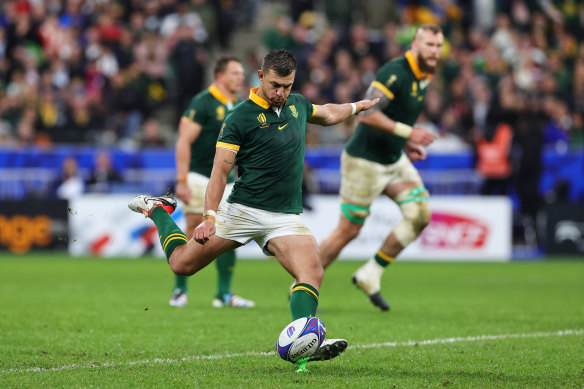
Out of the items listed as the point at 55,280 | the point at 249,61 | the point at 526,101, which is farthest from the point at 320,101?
the point at 55,280

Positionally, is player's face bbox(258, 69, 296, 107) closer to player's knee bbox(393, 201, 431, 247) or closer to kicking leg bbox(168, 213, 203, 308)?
player's knee bbox(393, 201, 431, 247)

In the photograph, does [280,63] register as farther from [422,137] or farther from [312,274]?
[422,137]

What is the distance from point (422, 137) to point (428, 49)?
1515 millimetres

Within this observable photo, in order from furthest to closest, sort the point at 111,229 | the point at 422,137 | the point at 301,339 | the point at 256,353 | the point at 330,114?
1. the point at 111,229
2. the point at 422,137
3. the point at 256,353
4. the point at 330,114
5. the point at 301,339

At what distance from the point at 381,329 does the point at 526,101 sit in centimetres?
1395

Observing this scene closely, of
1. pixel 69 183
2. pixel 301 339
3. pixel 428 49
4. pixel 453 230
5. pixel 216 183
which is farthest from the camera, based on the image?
pixel 69 183

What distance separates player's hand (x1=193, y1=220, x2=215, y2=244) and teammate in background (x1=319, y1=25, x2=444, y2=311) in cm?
411

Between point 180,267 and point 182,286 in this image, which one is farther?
point 182,286

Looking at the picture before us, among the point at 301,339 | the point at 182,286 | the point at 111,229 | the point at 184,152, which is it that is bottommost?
the point at 111,229

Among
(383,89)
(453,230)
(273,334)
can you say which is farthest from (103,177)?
(273,334)

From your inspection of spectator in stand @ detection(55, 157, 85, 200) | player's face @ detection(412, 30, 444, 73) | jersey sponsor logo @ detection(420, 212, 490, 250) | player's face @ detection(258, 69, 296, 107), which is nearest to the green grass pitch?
player's face @ detection(258, 69, 296, 107)

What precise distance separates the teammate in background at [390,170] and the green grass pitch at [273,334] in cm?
73

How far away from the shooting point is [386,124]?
10164 millimetres

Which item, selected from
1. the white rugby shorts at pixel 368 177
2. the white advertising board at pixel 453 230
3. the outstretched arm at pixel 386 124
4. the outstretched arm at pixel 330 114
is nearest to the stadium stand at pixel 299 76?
the white advertising board at pixel 453 230
